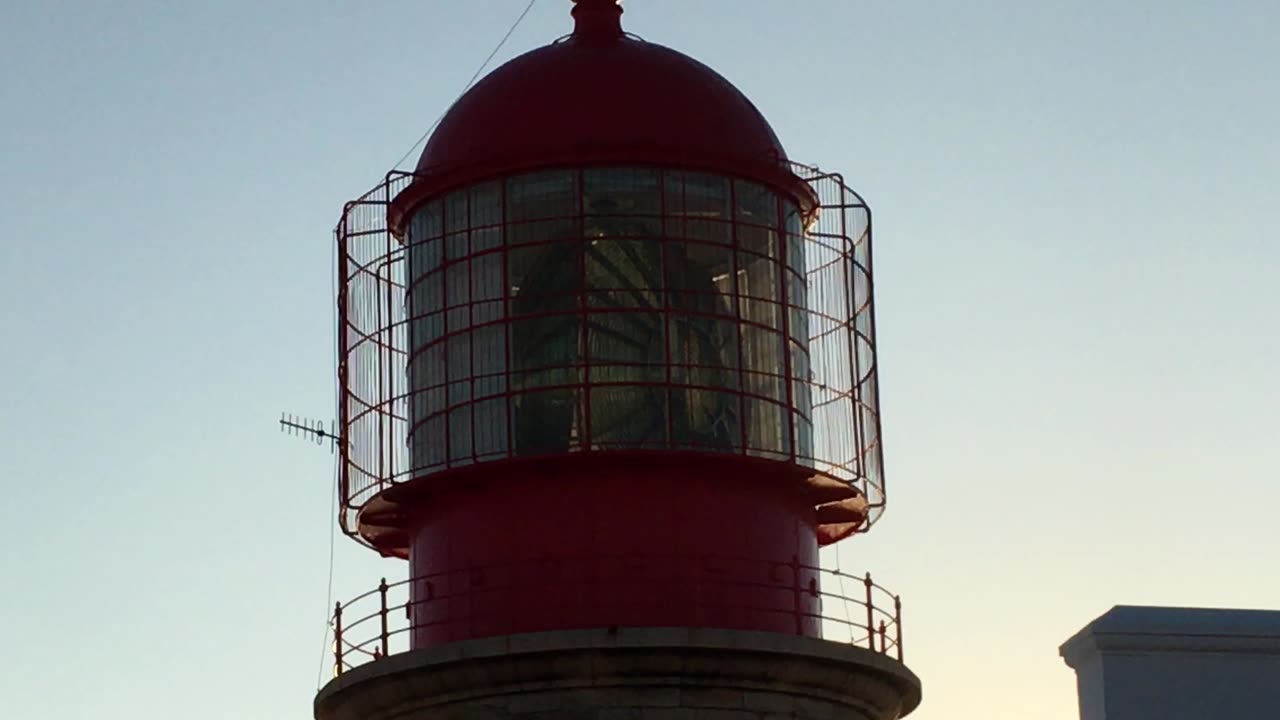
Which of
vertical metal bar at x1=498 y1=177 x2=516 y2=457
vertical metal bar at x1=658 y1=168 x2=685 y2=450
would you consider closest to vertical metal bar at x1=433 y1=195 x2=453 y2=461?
vertical metal bar at x1=498 y1=177 x2=516 y2=457

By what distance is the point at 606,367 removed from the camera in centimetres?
2219

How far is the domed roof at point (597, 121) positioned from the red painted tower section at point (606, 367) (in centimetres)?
2

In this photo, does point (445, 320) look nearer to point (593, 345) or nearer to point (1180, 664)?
point (593, 345)

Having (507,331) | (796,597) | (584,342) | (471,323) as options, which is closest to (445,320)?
(471,323)

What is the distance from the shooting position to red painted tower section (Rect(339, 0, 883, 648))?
22.2 meters

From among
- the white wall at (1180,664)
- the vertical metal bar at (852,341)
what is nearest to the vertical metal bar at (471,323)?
the vertical metal bar at (852,341)

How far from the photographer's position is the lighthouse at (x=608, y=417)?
21.9 metres

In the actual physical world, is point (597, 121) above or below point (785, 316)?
above

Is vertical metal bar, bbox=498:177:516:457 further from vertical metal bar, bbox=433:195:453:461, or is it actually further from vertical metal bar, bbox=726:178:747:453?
vertical metal bar, bbox=726:178:747:453

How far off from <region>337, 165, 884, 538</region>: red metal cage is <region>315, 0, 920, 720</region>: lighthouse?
0.08 feet

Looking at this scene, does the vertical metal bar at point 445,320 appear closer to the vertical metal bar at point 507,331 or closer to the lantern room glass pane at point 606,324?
the lantern room glass pane at point 606,324

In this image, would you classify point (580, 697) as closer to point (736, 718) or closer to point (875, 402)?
point (736, 718)

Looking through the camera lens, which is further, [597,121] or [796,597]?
[597,121]

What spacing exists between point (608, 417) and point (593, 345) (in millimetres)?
596
